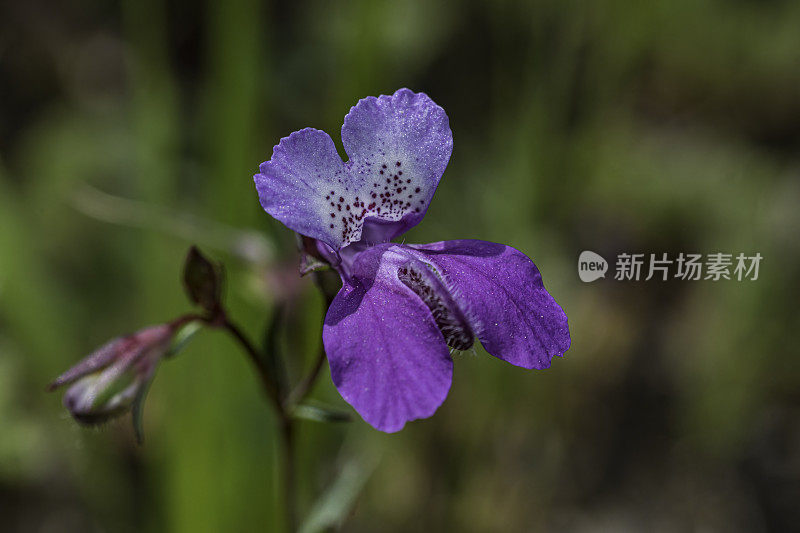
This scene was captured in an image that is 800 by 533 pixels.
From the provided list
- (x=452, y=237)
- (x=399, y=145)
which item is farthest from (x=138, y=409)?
(x=452, y=237)

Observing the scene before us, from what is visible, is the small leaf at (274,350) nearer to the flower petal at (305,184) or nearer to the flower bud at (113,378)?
the flower bud at (113,378)

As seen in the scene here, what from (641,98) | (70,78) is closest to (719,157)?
(641,98)

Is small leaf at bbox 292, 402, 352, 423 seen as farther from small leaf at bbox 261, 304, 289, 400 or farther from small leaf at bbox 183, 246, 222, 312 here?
small leaf at bbox 183, 246, 222, 312

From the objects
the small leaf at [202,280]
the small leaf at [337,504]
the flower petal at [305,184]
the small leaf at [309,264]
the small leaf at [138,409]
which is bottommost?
the small leaf at [337,504]

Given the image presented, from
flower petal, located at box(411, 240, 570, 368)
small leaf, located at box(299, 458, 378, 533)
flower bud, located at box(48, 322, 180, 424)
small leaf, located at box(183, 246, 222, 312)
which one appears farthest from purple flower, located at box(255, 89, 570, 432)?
small leaf, located at box(299, 458, 378, 533)

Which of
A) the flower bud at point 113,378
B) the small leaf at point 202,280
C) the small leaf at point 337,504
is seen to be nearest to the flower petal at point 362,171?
the small leaf at point 202,280

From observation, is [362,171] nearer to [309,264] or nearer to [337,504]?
[309,264]
